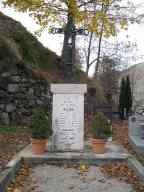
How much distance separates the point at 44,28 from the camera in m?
18.2

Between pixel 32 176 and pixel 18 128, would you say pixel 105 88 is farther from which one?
pixel 32 176

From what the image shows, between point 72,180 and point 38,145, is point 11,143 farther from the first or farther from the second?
point 72,180

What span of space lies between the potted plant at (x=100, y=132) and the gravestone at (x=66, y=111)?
0.53 meters

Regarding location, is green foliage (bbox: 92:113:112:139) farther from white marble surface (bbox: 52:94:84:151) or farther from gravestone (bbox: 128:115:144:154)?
gravestone (bbox: 128:115:144:154)

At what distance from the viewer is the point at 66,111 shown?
31.7ft

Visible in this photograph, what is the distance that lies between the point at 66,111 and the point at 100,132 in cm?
100

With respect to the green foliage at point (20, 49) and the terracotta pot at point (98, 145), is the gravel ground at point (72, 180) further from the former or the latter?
the green foliage at point (20, 49)

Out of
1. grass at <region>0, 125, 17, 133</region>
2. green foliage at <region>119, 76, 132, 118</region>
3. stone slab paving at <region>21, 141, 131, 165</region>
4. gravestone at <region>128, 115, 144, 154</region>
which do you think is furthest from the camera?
green foliage at <region>119, 76, 132, 118</region>

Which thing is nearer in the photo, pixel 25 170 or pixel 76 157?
pixel 25 170

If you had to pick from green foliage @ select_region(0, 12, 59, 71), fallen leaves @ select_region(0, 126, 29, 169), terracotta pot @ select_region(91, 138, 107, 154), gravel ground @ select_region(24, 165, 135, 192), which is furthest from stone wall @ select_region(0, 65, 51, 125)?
gravel ground @ select_region(24, 165, 135, 192)

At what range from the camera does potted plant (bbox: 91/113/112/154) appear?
916cm

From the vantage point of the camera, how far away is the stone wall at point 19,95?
1527 cm

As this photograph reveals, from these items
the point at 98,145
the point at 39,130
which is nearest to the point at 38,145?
the point at 39,130

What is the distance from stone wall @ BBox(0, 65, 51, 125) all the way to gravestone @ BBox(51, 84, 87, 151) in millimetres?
5738
